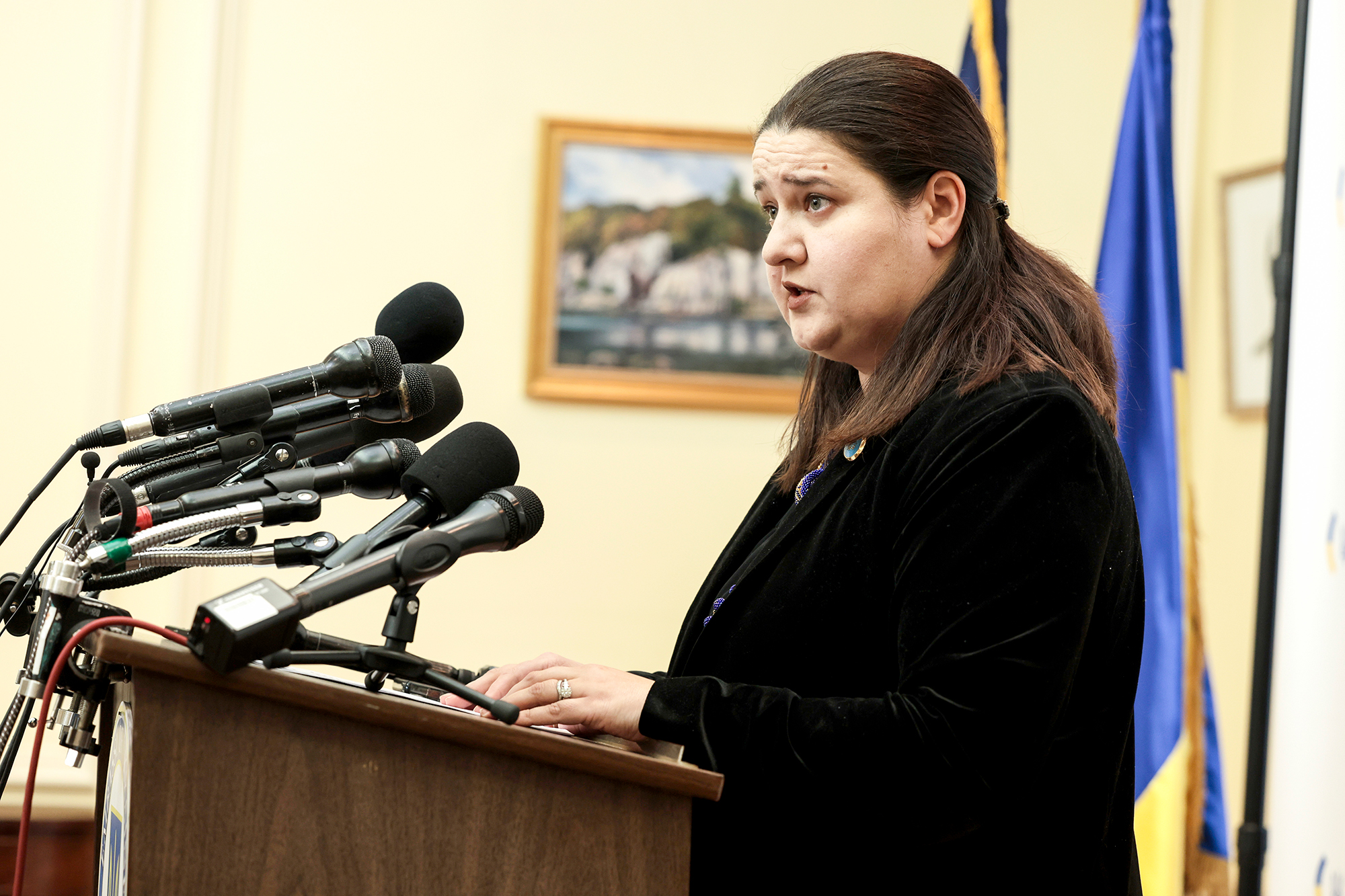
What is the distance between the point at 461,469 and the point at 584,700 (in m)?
0.25

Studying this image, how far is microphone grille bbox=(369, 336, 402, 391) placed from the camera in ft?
3.63

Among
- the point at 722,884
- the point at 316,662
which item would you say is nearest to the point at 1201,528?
the point at 722,884

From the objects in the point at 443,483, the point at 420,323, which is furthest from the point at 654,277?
the point at 443,483

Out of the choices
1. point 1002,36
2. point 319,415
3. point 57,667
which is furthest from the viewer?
point 1002,36

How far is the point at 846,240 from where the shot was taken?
1327mm

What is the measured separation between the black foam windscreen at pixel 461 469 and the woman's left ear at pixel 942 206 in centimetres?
59

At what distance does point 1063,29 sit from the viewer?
3.37m

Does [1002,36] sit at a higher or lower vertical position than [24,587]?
higher

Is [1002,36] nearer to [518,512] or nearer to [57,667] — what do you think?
[518,512]

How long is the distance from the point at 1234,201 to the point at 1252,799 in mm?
1989

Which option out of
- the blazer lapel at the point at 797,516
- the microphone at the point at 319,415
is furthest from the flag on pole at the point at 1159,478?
the microphone at the point at 319,415

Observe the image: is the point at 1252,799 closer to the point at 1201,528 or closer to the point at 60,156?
the point at 1201,528

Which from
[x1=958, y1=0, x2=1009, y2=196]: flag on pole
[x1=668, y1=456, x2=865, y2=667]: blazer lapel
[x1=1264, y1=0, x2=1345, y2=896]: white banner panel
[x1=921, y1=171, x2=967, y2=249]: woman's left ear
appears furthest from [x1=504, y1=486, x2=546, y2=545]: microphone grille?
[x1=958, y1=0, x2=1009, y2=196]: flag on pole

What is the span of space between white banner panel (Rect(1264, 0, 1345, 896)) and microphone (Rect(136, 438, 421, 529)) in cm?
171
